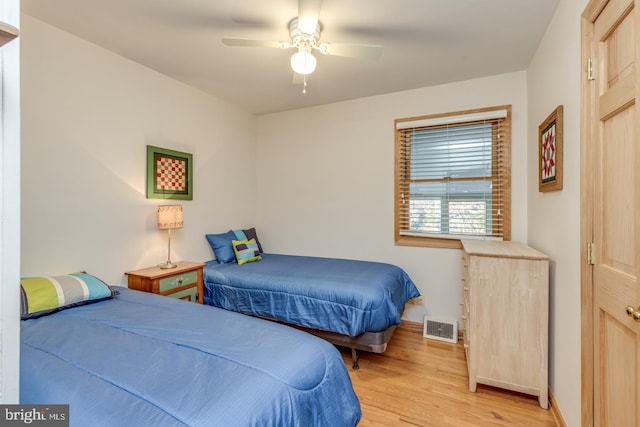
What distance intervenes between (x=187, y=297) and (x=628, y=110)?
3.21 meters

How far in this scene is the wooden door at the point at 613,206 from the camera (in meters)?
1.12

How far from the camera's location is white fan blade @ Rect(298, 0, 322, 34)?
1.76 m

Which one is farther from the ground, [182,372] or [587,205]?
[587,205]

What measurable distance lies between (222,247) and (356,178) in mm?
1817

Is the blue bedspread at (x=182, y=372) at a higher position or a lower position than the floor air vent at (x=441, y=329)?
higher

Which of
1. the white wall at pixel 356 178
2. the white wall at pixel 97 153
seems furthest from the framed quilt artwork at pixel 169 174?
the white wall at pixel 356 178

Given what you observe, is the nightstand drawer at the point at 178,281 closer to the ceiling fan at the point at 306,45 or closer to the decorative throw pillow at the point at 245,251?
the decorative throw pillow at the point at 245,251

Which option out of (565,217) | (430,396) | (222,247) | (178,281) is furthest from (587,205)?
(222,247)

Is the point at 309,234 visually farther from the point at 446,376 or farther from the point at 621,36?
the point at 621,36

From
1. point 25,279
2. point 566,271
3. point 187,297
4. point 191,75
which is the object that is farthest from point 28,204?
point 566,271

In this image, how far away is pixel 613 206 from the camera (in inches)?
51.1

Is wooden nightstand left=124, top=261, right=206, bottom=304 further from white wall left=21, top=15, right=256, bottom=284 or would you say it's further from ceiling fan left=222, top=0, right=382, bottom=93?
ceiling fan left=222, top=0, right=382, bottom=93

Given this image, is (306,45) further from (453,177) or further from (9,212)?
(453,177)

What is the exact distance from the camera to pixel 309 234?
4.07m
